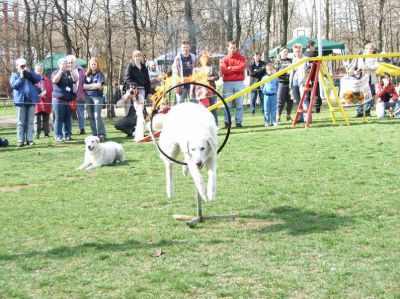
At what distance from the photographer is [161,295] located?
4.55m

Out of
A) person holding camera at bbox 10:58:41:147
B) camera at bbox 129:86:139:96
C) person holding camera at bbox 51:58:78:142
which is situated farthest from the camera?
person holding camera at bbox 51:58:78:142

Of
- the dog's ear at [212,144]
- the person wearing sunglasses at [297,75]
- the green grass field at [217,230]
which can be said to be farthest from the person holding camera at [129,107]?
the dog's ear at [212,144]

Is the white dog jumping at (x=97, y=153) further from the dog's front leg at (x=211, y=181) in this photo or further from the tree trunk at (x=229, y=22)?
the tree trunk at (x=229, y=22)

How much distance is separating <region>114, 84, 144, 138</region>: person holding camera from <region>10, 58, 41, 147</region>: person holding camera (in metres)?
2.10

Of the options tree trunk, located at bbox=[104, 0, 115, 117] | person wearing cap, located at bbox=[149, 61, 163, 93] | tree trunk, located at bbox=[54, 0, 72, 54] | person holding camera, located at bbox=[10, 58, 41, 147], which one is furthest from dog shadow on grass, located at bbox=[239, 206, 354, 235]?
tree trunk, located at bbox=[54, 0, 72, 54]

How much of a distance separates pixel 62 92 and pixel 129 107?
1.74 m

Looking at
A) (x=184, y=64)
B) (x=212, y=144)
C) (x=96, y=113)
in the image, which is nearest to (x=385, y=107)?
(x=184, y=64)

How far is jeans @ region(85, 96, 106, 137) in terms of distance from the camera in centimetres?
1511

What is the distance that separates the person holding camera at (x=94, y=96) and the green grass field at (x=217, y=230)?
3747 mm

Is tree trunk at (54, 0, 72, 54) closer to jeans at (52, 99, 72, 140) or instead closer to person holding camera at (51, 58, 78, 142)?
jeans at (52, 99, 72, 140)

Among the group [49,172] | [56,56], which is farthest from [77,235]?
[56,56]

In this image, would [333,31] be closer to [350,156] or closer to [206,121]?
[350,156]

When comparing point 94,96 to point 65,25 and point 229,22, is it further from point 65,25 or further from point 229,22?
point 229,22

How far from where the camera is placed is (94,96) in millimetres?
15391
